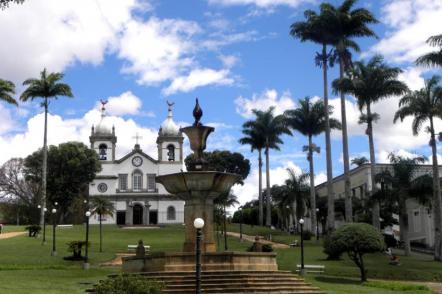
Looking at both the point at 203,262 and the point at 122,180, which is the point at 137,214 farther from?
the point at 203,262

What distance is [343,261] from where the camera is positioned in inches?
1323

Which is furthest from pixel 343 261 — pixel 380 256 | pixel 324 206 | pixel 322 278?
pixel 324 206

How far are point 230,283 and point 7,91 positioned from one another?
1172 inches

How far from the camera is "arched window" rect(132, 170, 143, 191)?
79812mm

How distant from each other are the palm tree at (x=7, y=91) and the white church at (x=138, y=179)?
3518 cm

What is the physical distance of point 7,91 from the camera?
42219 mm

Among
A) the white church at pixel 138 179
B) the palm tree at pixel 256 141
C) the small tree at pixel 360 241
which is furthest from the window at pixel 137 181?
the small tree at pixel 360 241

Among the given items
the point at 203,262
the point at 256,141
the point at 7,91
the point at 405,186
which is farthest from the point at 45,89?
the point at 203,262

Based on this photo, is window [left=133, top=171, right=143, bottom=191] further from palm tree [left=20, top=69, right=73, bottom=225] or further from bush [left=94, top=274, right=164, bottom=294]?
bush [left=94, top=274, right=164, bottom=294]

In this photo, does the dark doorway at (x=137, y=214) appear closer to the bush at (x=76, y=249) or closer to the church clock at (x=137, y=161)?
the church clock at (x=137, y=161)

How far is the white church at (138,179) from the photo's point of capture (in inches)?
3071

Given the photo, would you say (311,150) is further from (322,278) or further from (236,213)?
(236,213)

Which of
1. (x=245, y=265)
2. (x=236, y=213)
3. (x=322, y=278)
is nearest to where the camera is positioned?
(x=245, y=265)

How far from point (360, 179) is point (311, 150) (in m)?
15.7
